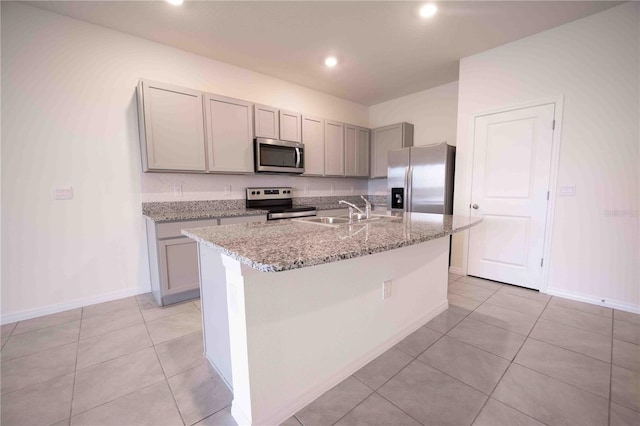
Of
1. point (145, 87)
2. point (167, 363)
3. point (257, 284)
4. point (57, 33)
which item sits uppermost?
point (57, 33)

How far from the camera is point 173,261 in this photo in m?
2.60

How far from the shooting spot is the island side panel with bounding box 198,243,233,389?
57.5 inches

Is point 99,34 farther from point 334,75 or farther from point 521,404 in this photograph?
point 521,404

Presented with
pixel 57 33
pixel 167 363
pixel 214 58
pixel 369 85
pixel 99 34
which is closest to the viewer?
pixel 167 363

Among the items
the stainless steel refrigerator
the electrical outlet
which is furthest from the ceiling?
the electrical outlet

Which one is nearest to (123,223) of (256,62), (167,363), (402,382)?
(167,363)

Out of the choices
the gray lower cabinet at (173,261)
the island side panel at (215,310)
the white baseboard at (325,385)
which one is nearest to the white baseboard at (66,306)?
the gray lower cabinet at (173,261)

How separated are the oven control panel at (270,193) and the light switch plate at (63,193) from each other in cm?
173

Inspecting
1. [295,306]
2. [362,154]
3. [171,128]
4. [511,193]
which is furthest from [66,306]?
[511,193]

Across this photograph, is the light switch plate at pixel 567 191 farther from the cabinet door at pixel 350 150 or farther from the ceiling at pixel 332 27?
the cabinet door at pixel 350 150

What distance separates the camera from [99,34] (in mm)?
2588

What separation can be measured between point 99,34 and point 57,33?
310 millimetres

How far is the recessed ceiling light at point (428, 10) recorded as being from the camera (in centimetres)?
229

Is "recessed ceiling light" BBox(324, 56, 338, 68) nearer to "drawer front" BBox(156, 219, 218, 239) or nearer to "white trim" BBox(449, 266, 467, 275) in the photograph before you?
"drawer front" BBox(156, 219, 218, 239)
